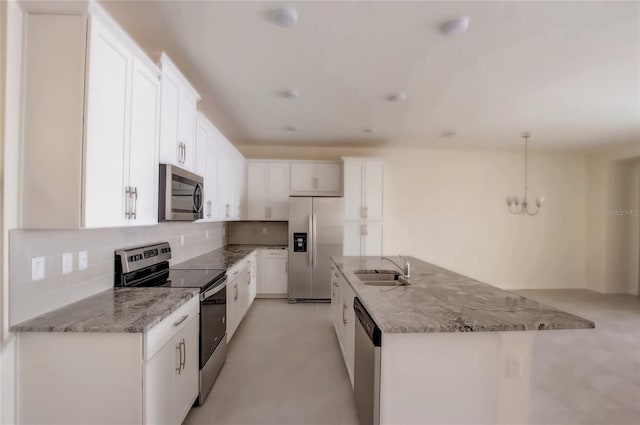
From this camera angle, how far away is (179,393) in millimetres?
1759

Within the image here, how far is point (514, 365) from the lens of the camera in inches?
59.6

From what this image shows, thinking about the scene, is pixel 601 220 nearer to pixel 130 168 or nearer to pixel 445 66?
pixel 445 66

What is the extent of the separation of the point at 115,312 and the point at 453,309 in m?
1.86

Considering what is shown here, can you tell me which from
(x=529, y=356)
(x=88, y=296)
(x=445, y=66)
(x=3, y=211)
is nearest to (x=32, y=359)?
(x=88, y=296)

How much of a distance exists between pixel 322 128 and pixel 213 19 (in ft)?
8.30

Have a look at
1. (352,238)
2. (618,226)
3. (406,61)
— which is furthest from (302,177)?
(618,226)

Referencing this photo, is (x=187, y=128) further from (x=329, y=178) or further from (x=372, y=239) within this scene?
(x=372, y=239)

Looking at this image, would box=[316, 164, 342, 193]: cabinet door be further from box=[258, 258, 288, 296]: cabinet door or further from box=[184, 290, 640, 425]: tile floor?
box=[184, 290, 640, 425]: tile floor

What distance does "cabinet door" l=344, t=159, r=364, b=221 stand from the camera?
495 cm

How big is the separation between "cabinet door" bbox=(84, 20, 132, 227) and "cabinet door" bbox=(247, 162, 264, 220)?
11.4ft

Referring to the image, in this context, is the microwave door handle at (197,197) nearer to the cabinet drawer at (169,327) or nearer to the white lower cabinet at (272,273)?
the cabinet drawer at (169,327)

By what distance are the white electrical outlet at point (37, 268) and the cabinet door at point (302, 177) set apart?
3.85 m

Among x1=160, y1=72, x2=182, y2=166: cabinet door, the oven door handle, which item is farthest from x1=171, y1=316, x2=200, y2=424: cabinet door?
x1=160, y1=72, x2=182, y2=166: cabinet door

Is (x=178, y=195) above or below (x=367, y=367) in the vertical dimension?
above
